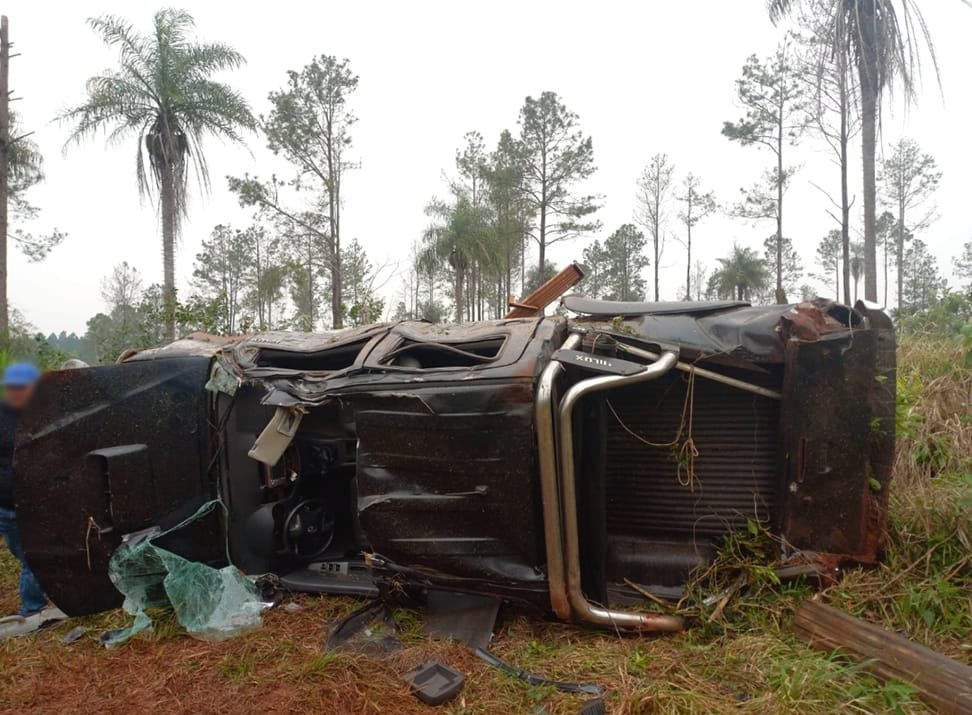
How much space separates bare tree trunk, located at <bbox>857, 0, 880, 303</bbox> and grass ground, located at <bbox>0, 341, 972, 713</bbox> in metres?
7.37

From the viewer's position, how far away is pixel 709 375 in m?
3.13

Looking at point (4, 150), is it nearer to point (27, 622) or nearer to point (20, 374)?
point (27, 622)

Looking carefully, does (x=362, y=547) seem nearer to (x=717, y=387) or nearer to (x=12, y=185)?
(x=717, y=387)

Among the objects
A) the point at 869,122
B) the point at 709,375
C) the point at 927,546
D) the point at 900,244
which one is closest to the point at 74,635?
the point at 709,375

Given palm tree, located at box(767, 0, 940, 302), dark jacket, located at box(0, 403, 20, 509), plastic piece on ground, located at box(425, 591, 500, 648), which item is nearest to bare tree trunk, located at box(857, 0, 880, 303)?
palm tree, located at box(767, 0, 940, 302)

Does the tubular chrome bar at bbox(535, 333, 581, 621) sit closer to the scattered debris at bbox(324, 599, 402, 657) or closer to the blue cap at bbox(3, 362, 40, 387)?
the scattered debris at bbox(324, 599, 402, 657)

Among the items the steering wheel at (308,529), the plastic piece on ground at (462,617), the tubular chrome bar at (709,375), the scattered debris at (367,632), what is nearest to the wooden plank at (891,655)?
the tubular chrome bar at (709,375)

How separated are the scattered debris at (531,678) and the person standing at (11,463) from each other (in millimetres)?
2239

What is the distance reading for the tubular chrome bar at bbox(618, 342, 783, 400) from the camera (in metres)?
3.10

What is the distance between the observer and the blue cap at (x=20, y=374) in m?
1.94

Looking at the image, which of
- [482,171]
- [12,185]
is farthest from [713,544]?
[482,171]

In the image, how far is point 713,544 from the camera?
3.29 metres

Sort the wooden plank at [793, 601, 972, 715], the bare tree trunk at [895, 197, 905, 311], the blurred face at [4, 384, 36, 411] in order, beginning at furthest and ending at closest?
the bare tree trunk at [895, 197, 905, 311], the wooden plank at [793, 601, 972, 715], the blurred face at [4, 384, 36, 411]

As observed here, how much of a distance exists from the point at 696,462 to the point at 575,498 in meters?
0.99
